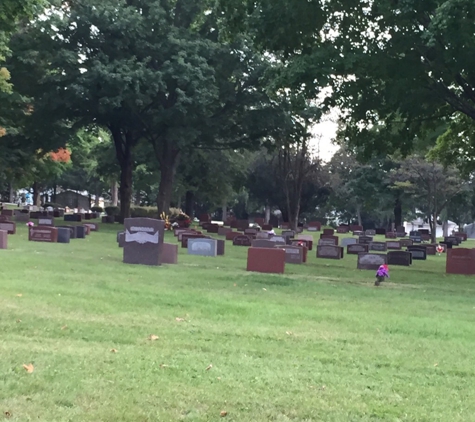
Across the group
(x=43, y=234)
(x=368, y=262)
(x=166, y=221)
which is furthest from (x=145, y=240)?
(x=166, y=221)

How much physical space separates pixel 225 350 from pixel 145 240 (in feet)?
31.0

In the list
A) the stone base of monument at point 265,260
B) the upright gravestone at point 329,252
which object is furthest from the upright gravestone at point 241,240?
the stone base of monument at point 265,260

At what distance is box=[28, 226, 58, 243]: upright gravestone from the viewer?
22844 mm

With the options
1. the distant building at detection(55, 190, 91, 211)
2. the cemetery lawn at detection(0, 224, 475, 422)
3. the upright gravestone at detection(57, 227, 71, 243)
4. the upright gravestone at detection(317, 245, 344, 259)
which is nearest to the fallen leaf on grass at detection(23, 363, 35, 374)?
the cemetery lawn at detection(0, 224, 475, 422)

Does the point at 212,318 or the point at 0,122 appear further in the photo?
the point at 0,122

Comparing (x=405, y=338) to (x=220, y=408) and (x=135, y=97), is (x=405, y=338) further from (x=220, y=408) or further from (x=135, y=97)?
(x=135, y=97)

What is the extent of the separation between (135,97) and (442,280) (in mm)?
20508

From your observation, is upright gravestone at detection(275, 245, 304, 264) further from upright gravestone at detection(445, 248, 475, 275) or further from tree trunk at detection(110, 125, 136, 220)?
tree trunk at detection(110, 125, 136, 220)

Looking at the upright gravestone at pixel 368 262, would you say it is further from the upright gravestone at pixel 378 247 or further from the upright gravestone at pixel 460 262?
the upright gravestone at pixel 378 247

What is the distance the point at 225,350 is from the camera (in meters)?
6.91

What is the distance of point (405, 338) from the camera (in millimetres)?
8172

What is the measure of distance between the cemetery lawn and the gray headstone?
7.76 metres

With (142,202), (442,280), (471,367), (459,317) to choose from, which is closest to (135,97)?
(442,280)

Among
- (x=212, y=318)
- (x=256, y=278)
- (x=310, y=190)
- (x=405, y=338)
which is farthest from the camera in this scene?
(x=310, y=190)
